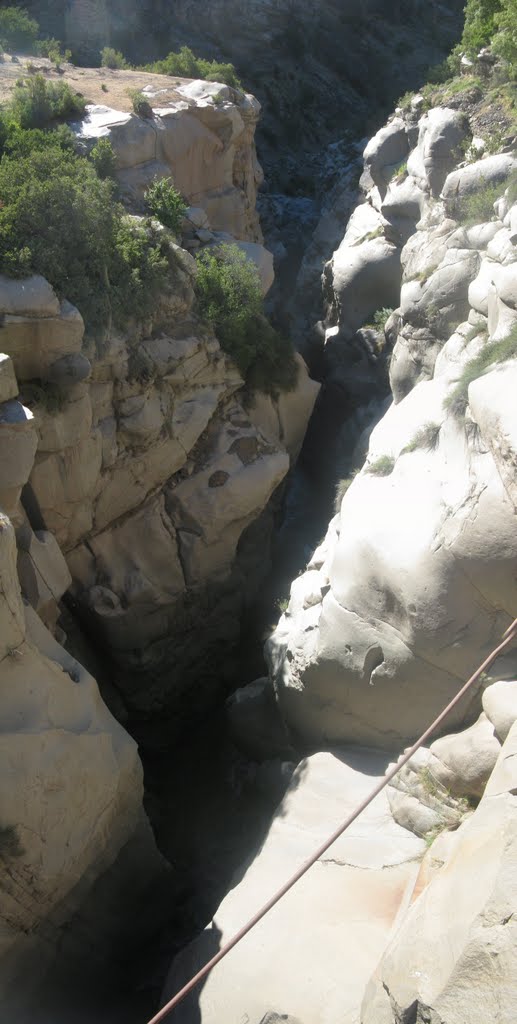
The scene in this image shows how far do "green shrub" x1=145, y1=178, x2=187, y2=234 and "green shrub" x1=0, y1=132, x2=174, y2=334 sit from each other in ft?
3.20

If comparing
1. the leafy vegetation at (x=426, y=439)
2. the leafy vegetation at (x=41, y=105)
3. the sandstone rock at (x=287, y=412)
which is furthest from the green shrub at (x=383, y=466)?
the leafy vegetation at (x=41, y=105)

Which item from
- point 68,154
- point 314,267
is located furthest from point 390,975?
point 314,267

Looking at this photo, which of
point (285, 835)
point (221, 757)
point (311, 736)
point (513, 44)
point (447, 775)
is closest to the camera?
point (447, 775)

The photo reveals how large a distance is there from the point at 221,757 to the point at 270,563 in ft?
14.0

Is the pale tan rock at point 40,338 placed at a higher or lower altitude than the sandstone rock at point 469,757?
higher

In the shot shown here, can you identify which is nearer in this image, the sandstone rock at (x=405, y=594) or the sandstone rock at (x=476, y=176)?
the sandstone rock at (x=405, y=594)

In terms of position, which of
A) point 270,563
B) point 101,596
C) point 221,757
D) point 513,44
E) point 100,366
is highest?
point 513,44

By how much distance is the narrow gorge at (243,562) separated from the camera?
8398 mm

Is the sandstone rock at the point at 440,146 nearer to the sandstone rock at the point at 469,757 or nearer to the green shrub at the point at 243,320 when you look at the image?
the green shrub at the point at 243,320

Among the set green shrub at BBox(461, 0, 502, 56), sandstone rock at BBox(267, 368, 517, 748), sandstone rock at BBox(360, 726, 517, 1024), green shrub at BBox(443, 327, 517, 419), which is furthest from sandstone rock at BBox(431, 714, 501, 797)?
green shrub at BBox(461, 0, 502, 56)

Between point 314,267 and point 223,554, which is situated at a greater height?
point 314,267

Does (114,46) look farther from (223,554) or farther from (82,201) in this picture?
(223,554)

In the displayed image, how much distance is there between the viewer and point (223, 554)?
15.0 meters

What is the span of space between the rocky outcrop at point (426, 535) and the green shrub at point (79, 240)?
15.6ft
